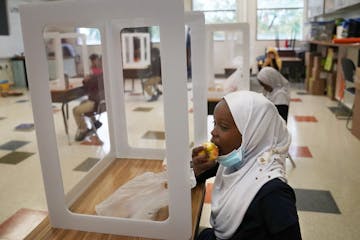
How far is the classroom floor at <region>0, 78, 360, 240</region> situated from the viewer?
180cm

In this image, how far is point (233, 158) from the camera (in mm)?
903

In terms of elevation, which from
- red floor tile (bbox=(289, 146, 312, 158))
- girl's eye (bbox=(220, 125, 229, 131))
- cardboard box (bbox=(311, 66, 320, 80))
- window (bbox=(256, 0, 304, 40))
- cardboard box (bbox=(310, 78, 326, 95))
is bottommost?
red floor tile (bbox=(289, 146, 312, 158))

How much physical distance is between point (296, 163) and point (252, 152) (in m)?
1.93

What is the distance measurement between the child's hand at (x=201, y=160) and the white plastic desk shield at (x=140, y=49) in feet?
15.6

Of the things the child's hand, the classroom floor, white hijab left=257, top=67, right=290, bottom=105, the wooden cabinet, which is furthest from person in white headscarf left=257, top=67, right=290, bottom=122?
the wooden cabinet

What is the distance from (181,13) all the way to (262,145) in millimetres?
415

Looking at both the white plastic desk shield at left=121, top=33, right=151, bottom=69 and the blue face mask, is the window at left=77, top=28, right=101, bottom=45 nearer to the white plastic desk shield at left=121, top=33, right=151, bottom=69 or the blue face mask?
the blue face mask

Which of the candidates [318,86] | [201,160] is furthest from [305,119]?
[201,160]

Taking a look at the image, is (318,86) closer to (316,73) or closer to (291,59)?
(316,73)

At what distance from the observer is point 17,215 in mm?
1924

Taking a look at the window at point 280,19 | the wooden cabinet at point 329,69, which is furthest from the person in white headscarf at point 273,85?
the window at point 280,19

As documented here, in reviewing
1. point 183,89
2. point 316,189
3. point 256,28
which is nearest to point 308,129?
point 316,189

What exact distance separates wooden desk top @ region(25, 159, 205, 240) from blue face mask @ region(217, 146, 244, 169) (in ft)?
0.64

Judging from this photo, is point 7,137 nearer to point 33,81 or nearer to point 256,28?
point 33,81
